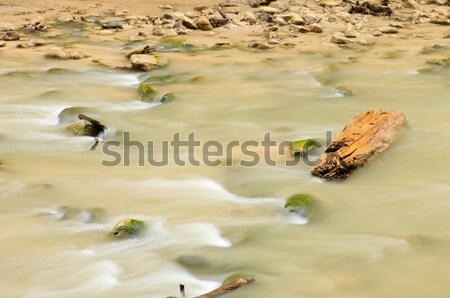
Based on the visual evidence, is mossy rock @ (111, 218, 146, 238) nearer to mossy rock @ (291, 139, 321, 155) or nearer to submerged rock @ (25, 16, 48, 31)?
mossy rock @ (291, 139, 321, 155)

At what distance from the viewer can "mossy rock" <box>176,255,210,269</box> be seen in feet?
12.9

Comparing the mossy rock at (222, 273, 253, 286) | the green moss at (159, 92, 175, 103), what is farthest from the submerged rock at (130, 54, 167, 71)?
the mossy rock at (222, 273, 253, 286)

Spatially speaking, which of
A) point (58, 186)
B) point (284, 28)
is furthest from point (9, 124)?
point (284, 28)

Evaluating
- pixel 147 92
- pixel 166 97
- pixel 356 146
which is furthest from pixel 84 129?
pixel 356 146

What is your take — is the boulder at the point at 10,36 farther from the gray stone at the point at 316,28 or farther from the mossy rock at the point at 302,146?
the mossy rock at the point at 302,146

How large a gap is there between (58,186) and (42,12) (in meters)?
9.47

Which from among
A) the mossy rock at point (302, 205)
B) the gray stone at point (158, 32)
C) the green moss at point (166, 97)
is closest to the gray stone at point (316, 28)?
the gray stone at point (158, 32)

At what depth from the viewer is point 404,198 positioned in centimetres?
471

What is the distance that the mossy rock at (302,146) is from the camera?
584 centimetres

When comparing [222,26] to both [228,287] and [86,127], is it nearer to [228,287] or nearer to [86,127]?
[86,127]

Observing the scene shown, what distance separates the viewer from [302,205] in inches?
185

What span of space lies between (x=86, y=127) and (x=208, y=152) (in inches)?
55.1

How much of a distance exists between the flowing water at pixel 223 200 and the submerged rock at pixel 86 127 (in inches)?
4.1

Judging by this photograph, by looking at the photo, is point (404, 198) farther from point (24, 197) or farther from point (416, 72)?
point (416, 72)
